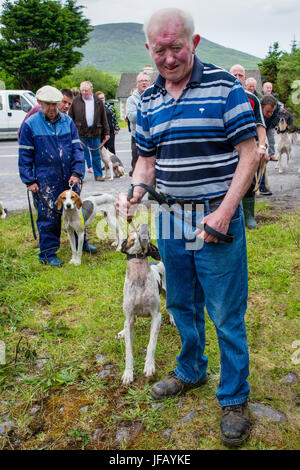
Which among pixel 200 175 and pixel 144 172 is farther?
pixel 144 172

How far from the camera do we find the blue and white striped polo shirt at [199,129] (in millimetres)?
1958

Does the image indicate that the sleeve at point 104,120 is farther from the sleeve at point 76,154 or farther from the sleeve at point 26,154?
the sleeve at point 26,154

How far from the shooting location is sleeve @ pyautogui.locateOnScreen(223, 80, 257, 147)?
1.93 m

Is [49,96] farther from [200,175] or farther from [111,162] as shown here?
[111,162]

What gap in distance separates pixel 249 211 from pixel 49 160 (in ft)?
10.2

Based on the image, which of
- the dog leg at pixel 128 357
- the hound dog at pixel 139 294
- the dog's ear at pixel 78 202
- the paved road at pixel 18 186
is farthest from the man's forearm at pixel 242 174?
the paved road at pixel 18 186

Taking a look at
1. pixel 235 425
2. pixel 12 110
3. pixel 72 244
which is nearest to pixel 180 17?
pixel 235 425

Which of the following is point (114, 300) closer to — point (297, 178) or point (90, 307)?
point (90, 307)

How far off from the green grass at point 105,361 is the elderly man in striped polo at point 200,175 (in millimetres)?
356

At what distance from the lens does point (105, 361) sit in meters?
3.28

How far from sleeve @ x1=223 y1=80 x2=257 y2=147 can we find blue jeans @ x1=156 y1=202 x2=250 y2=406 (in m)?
0.46

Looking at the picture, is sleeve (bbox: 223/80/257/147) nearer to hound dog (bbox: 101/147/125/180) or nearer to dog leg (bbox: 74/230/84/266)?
dog leg (bbox: 74/230/84/266)

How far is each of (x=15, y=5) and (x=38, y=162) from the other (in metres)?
37.8
